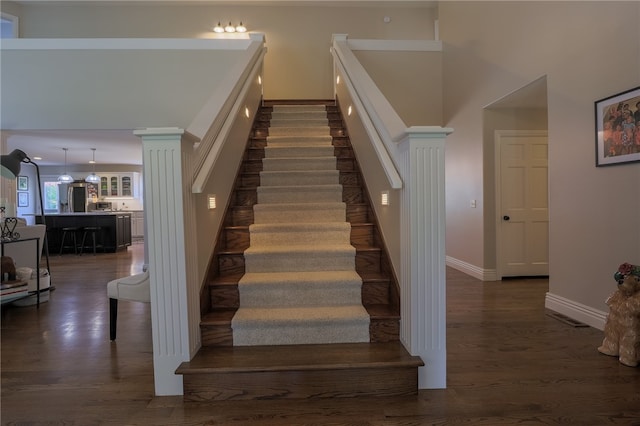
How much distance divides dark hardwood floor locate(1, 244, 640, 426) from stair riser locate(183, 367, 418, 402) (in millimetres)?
44

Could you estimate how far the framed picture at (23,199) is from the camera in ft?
37.8

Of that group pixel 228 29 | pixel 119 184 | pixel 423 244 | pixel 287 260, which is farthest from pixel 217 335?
pixel 119 184

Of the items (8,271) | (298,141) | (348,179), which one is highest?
(298,141)

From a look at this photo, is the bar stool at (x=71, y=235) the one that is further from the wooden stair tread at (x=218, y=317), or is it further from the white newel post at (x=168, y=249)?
the white newel post at (x=168, y=249)

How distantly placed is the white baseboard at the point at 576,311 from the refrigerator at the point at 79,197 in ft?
41.4

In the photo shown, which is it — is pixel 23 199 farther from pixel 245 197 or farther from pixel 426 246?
pixel 426 246

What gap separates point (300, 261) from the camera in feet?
8.96

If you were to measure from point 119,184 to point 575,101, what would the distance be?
40.4 feet

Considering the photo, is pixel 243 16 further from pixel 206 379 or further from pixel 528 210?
pixel 206 379

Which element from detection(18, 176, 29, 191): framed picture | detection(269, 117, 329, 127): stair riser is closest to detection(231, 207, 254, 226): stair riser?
detection(269, 117, 329, 127): stair riser

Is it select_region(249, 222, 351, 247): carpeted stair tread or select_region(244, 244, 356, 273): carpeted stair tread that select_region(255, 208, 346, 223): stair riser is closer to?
select_region(249, 222, 351, 247): carpeted stair tread

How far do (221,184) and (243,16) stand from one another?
19.0ft

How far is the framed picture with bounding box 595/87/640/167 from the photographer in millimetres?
2602

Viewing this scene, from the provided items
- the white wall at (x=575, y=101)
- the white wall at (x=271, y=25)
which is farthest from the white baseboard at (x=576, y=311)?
the white wall at (x=271, y=25)
